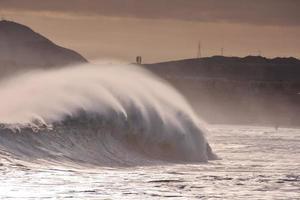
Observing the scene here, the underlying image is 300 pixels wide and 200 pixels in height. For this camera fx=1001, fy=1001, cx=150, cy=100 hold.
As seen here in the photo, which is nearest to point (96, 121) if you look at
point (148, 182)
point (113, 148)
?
point (113, 148)

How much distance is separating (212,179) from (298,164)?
397 inches

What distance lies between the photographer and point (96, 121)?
4225cm

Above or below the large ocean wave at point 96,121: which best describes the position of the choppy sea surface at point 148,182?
below

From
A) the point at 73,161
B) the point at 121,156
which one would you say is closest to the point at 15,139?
the point at 73,161

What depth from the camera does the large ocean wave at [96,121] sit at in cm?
3722

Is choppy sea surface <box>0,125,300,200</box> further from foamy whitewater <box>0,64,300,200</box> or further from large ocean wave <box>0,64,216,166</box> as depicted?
large ocean wave <box>0,64,216,166</box>

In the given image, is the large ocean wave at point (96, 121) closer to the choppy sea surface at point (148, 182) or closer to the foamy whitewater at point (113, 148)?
the foamy whitewater at point (113, 148)

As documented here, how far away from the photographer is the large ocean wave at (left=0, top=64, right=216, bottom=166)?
122ft

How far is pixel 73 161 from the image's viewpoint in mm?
35938

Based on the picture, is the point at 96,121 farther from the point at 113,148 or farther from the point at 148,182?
the point at 148,182

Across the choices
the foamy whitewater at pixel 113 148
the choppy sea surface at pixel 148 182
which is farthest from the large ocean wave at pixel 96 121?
the choppy sea surface at pixel 148 182

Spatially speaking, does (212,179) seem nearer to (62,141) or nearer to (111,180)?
(111,180)

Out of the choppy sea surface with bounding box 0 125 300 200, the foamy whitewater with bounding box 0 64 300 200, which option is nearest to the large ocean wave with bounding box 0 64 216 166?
the foamy whitewater with bounding box 0 64 300 200

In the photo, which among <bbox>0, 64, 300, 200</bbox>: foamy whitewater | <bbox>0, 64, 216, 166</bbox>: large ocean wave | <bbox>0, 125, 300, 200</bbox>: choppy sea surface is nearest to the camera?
<bbox>0, 125, 300, 200</bbox>: choppy sea surface
